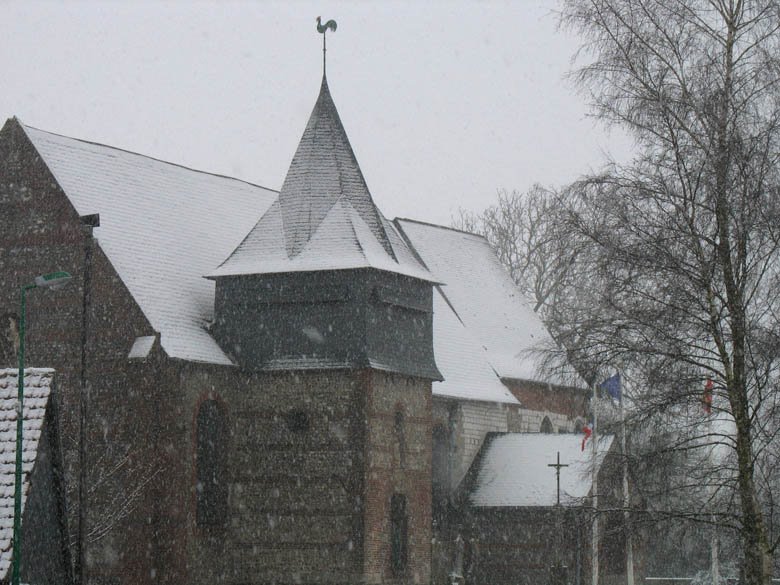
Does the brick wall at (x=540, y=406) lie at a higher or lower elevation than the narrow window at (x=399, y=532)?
higher

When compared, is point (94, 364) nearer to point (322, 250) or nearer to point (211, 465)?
point (211, 465)

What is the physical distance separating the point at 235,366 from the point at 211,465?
2371mm

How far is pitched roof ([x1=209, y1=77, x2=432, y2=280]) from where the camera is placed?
31.0 meters

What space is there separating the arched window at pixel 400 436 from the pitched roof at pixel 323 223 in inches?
136

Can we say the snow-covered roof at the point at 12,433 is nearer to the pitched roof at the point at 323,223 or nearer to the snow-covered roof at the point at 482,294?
the pitched roof at the point at 323,223

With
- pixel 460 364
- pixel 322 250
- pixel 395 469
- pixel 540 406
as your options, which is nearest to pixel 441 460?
pixel 460 364

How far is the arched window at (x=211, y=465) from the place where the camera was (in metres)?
30.2

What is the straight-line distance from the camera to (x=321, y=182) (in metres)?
32.3

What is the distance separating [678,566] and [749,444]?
3210cm

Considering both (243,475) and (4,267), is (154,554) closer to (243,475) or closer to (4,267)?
(243,475)

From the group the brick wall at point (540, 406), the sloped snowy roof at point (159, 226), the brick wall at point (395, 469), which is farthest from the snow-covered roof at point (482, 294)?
the brick wall at point (395, 469)

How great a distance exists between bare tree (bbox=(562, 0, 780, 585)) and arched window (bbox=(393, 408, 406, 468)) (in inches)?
510

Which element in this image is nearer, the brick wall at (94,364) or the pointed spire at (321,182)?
the brick wall at (94,364)

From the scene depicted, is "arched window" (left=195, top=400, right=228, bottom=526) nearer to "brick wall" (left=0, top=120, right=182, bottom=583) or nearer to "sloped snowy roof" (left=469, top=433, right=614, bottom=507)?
"brick wall" (left=0, top=120, right=182, bottom=583)
